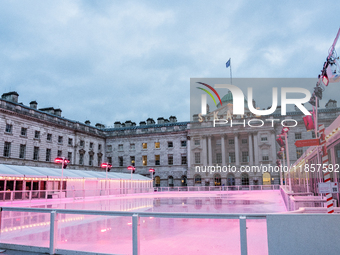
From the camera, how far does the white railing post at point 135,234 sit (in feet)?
18.1

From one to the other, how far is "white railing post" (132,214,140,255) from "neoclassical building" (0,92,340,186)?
170 feet

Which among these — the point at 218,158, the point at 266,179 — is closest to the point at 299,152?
the point at 266,179

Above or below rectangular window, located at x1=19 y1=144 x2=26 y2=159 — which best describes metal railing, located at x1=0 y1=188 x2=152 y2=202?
below

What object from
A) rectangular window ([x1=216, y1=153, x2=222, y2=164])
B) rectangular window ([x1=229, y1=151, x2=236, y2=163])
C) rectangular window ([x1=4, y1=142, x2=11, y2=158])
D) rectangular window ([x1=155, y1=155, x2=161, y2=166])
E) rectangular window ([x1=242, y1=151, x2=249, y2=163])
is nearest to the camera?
rectangular window ([x1=4, y1=142, x2=11, y2=158])

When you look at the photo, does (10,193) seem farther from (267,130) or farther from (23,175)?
A: (267,130)

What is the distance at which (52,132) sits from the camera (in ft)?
181

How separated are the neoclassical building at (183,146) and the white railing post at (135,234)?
51.8m

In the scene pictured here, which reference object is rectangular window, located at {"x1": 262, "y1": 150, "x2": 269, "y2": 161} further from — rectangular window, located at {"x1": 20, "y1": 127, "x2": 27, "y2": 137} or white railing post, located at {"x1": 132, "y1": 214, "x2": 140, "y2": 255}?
white railing post, located at {"x1": 132, "y1": 214, "x2": 140, "y2": 255}

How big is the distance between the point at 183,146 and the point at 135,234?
6351cm

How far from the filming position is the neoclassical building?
59.2m

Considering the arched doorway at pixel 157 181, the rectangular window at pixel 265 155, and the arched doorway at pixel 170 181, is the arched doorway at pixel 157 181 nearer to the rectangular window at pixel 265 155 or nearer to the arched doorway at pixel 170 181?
the arched doorway at pixel 170 181

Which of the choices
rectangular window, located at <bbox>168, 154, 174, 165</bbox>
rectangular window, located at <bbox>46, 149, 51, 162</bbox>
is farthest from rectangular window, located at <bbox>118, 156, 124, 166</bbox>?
rectangular window, located at <bbox>46, 149, 51, 162</bbox>

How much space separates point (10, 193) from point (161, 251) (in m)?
24.6

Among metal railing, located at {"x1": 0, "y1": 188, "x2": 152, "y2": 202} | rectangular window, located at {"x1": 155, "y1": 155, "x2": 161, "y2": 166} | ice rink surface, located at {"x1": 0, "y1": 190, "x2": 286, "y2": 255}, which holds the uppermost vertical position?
rectangular window, located at {"x1": 155, "y1": 155, "x2": 161, "y2": 166}
